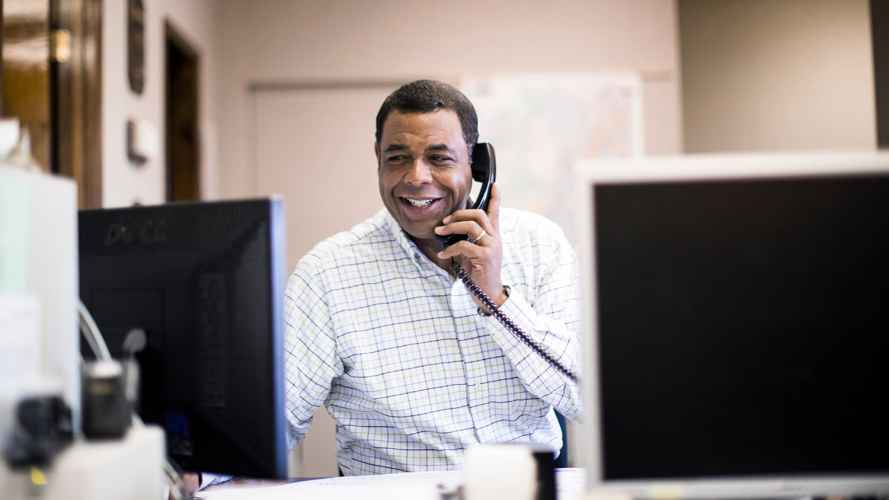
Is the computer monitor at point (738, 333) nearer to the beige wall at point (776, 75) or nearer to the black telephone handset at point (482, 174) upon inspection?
the black telephone handset at point (482, 174)

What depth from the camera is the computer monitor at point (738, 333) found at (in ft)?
2.51

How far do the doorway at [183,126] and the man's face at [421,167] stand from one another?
2015 mm

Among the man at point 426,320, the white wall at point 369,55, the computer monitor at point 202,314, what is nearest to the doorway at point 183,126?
the white wall at point 369,55

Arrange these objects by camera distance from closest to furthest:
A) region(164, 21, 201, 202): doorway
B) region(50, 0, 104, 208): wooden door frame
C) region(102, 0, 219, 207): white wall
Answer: region(50, 0, 104, 208): wooden door frame
region(102, 0, 219, 207): white wall
region(164, 21, 201, 202): doorway

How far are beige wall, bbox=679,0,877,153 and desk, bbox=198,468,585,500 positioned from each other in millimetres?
3124

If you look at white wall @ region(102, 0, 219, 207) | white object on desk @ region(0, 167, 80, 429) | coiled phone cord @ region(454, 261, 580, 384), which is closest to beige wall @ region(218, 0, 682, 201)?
white wall @ region(102, 0, 219, 207)

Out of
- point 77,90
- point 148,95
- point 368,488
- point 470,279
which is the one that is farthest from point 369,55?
point 368,488

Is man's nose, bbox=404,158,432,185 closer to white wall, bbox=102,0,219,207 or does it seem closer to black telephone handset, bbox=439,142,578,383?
black telephone handset, bbox=439,142,578,383

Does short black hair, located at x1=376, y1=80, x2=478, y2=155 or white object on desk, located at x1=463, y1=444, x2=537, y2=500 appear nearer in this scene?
white object on desk, located at x1=463, y1=444, x2=537, y2=500

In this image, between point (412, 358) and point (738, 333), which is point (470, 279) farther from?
point (738, 333)

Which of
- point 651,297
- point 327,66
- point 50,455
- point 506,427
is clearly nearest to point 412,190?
point 506,427

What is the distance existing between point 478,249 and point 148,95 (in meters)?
1.87

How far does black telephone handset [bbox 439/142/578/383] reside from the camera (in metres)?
1.32

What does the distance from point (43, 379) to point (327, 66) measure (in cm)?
312
